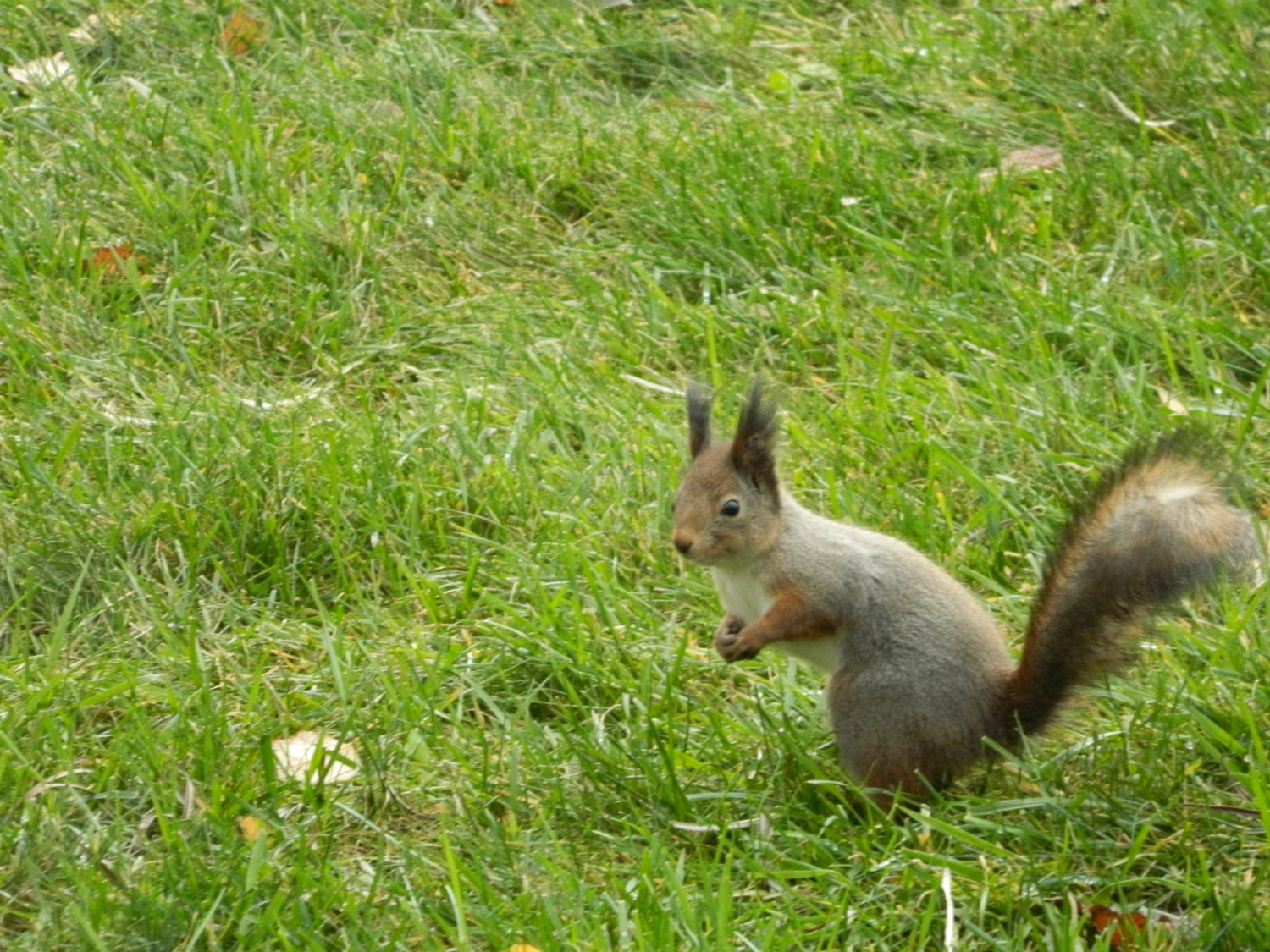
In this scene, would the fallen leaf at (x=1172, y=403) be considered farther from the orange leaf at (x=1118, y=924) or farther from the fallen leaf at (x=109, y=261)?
the fallen leaf at (x=109, y=261)

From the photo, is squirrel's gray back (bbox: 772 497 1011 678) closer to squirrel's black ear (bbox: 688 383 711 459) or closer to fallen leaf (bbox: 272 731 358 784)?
squirrel's black ear (bbox: 688 383 711 459)

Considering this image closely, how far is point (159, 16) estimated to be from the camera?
4.06 m

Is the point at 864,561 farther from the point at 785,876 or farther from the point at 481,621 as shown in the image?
the point at 481,621

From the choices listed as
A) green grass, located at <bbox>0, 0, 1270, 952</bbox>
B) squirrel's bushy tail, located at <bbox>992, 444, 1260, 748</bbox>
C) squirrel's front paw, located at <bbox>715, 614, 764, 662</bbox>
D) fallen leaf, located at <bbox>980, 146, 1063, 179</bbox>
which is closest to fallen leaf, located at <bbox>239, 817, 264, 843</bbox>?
green grass, located at <bbox>0, 0, 1270, 952</bbox>

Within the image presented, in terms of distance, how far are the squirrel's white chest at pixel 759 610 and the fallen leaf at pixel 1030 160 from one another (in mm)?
1668

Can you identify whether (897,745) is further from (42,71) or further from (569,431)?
(42,71)

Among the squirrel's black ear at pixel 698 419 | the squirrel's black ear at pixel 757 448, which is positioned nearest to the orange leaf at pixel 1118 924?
the squirrel's black ear at pixel 757 448

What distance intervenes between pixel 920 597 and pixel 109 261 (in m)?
1.94

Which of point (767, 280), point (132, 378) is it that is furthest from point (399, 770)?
point (767, 280)

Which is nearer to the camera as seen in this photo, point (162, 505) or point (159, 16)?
point (162, 505)

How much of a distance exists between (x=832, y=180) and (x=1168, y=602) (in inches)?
69.0

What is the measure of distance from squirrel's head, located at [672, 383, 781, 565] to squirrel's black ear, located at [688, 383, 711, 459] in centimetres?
6

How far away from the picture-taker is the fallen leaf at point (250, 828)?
203cm

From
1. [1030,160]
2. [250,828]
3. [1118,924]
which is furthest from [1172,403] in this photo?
[250,828]
